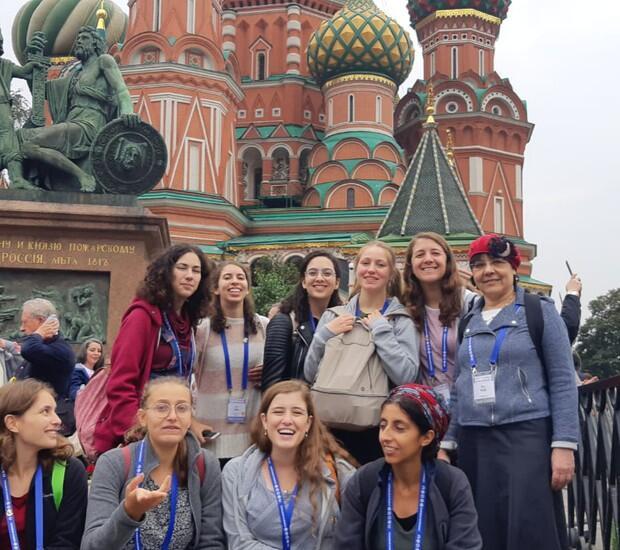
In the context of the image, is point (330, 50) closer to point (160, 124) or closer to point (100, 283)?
point (160, 124)

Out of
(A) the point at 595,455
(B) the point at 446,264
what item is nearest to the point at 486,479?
(B) the point at 446,264

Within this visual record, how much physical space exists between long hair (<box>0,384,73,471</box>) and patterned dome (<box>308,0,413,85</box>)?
31033 mm

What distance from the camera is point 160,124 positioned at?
2962 centimetres

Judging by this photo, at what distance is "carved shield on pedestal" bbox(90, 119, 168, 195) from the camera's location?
9.81m

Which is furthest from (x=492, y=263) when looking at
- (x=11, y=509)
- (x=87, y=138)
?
(x=87, y=138)

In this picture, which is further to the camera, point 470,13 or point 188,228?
point 470,13

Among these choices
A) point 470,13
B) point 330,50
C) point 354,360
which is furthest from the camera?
point 470,13

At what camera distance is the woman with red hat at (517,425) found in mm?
3955

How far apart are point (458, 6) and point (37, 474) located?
117ft

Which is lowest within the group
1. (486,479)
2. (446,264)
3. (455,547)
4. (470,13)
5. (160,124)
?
(455,547)

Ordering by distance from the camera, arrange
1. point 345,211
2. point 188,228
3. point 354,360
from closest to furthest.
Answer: point 354,360 → point 188,228 → point 345,211

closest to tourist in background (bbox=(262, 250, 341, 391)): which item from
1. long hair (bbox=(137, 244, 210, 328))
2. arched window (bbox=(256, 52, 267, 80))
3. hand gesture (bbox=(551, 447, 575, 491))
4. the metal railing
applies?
long hair (bbox=(137, 244, 210, 328))

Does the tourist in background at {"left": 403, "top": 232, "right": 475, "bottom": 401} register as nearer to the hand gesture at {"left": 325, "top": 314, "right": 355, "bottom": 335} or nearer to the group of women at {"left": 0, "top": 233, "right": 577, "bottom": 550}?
the group of women at {"left": 0, "top": 233, "right": 577, "bottom": 550}

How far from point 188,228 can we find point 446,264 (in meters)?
24.8
